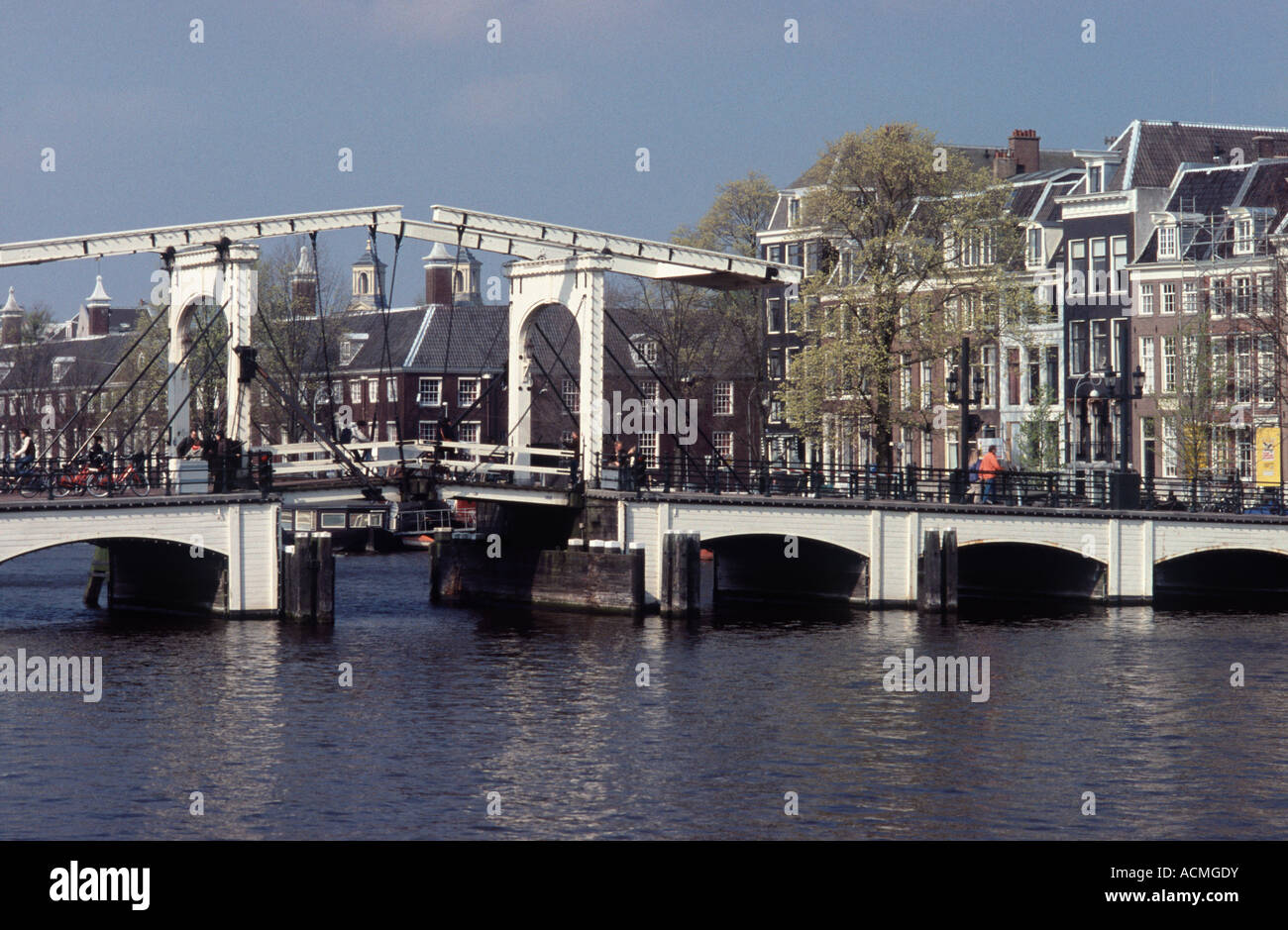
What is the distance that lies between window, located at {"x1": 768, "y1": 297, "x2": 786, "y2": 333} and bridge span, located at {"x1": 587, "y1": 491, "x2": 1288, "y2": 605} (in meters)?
27.8

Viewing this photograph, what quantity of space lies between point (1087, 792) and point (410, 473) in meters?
21.2

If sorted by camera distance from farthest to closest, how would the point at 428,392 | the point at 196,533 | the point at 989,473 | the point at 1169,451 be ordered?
the point at 428,392 < the point at 1169,451 < the point at 989,473 < the point at 196,533

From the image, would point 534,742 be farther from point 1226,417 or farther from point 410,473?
point 1226,417

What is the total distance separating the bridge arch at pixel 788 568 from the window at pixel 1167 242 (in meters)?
22.8

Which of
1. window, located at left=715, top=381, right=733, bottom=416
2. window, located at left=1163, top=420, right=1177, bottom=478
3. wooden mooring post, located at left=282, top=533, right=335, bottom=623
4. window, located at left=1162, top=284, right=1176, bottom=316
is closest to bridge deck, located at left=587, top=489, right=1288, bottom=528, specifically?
wooden mooring post, located at left=282, top=533, right=335, bottom=623

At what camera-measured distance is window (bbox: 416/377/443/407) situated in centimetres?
9619

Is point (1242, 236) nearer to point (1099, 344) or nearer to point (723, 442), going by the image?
point (1099, 344)

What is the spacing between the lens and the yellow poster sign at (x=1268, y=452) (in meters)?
61.1

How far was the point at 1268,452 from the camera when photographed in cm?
6144

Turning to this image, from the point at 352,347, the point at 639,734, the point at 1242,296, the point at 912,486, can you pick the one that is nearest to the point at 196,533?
the point at 639,734

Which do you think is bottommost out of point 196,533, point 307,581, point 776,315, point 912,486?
point 307,581

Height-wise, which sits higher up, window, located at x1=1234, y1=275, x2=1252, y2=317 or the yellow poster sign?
window, located at x1=1234, y1=275, x2=1252, y2=317

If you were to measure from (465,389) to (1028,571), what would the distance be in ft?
170

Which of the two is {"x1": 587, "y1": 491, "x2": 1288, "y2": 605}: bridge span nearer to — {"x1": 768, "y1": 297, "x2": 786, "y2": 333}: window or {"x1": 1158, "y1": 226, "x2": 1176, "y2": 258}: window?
{"x1": 1158, "y1": 226, "x2": 1176, "y2": 258}: window
